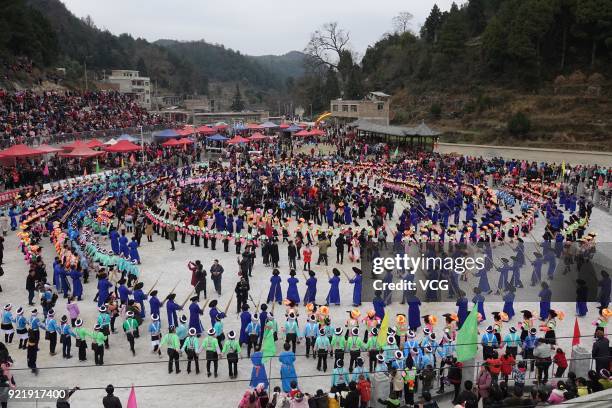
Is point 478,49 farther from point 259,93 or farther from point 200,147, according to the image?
point 259,93

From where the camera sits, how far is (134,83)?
8794cm

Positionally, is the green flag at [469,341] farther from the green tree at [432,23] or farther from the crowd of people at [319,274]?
the green tree at [432,23]

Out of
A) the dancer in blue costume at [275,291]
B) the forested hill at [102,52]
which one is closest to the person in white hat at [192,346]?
the dancer in blue costume at [275,291]

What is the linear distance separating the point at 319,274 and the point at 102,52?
98.6m

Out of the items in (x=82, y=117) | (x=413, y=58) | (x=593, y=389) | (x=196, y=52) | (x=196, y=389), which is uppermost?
(x=196, y=52)

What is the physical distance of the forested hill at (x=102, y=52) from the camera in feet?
172

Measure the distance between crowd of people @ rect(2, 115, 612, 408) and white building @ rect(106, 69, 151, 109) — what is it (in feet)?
172

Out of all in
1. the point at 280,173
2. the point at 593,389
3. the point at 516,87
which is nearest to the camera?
the point at 593,389

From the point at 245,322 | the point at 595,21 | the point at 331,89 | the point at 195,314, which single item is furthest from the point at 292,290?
the point at 331,89

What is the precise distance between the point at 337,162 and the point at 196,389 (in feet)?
86.3

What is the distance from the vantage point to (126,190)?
1022 inches

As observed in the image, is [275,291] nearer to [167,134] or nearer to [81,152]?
[81,152]

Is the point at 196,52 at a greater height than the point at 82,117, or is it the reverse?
the point at 196,52

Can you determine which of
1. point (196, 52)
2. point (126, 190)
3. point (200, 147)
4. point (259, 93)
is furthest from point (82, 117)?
point (196, 52)
